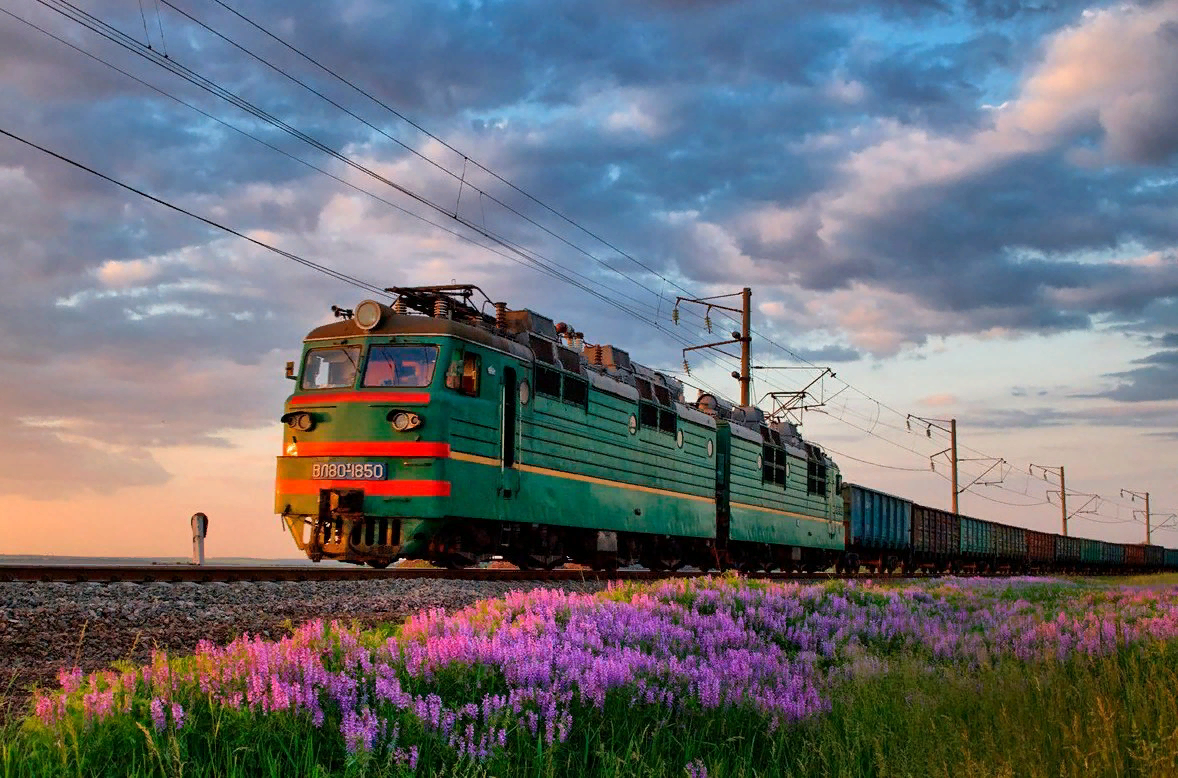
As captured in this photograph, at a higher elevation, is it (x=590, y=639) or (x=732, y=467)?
(x=732, y=467)

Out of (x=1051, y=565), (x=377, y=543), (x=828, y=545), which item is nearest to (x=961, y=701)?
(x=377, y=543)

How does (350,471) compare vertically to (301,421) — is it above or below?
below

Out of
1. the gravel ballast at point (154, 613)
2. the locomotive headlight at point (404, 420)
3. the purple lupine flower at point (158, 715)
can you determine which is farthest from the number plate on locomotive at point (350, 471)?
the purple lupine flower at point (158, 715)

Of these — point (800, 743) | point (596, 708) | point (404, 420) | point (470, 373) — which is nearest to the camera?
point (596, 708)

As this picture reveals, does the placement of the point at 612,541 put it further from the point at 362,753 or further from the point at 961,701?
the point at 362,753

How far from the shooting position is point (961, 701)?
249 inches

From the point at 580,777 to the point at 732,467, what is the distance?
22.1 metres

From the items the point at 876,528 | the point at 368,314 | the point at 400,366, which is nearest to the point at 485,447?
the point at 400,366

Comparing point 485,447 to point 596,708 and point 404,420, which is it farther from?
point 596,708

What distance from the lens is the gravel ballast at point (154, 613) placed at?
26.5ft

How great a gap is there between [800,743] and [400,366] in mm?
11286

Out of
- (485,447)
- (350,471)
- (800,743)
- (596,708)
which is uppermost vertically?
(485,447)

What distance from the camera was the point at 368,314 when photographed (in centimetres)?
1658

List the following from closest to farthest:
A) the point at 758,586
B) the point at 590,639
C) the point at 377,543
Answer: the point at 590,639
the point at 758,586
the point at 377,543
